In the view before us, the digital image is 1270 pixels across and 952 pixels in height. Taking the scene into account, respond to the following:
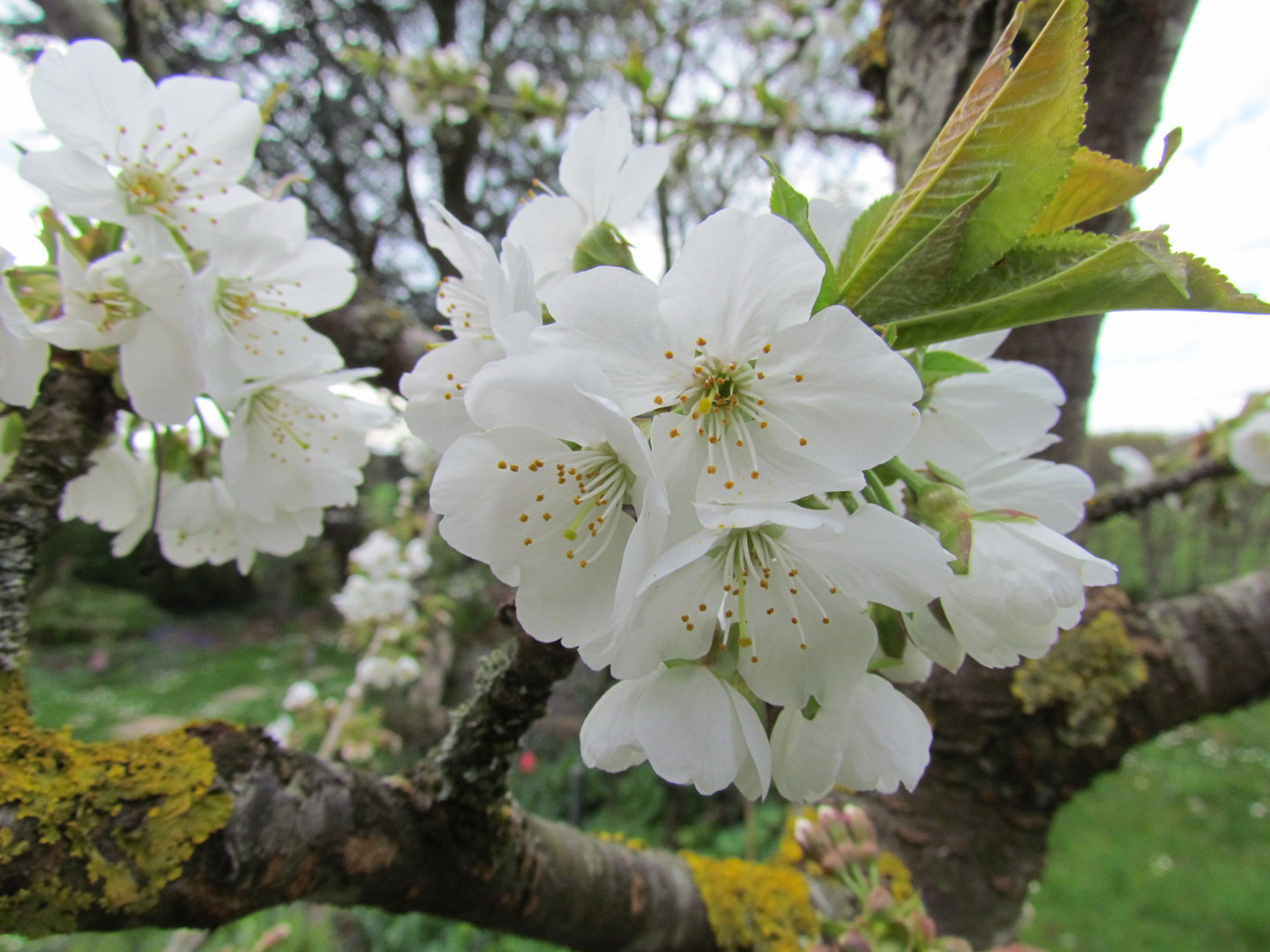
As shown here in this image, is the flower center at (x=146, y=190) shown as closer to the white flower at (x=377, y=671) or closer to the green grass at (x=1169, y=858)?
the white flower at (x=377, y=671)

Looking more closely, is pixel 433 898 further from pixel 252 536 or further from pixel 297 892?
pixel 252 536

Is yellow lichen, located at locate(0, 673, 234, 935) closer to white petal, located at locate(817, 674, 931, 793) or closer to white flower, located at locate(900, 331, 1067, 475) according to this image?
white petal, located at locate(817, 674, 931, 793)

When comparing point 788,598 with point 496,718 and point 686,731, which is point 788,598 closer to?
point 686,731

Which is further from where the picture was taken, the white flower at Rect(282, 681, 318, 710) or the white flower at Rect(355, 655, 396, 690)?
the white flower at Rect(355, 655, 396, 690)

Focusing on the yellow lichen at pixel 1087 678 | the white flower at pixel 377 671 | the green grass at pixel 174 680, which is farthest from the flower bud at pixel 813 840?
the green grass at pixel 174 680

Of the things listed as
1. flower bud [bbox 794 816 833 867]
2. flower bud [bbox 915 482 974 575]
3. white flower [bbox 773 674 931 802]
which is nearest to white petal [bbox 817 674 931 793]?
white flower [bbox 773 674 931 802]

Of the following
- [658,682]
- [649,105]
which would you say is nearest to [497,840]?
[658,682]

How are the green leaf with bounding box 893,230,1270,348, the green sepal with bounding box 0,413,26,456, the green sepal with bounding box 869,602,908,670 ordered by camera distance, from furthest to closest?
the green sepal with bounding box 0,413,26,456 < the green sepal with bounding box 869,602,908,670 < the green leaf with bounding box 893,230,1270,348
